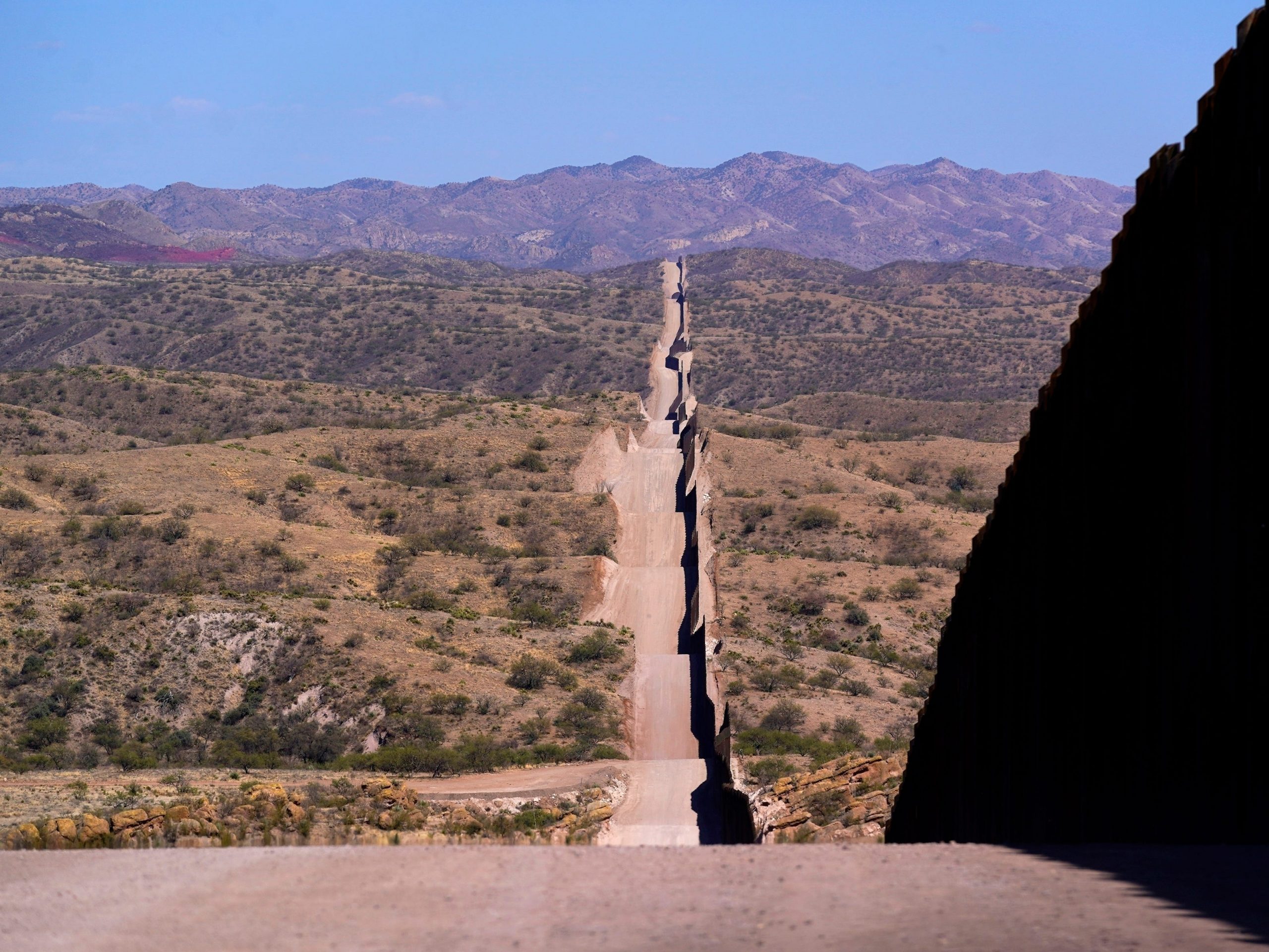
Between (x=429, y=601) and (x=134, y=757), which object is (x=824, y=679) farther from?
(x=134, y=757)

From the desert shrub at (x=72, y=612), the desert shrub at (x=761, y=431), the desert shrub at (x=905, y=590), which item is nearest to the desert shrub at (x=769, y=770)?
the desert shrub at (x=72, y=612)

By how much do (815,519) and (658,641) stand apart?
1800 centimetres

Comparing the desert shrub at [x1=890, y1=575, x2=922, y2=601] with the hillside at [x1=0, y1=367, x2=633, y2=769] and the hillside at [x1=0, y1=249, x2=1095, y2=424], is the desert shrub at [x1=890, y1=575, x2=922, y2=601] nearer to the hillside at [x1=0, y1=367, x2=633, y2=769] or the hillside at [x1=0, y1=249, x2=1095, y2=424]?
the hillside at [x1=0, y1=367, x2=633, y2=769]

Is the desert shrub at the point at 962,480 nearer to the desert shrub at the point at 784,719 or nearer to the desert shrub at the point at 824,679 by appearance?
the desert shrub at the point at 824,679

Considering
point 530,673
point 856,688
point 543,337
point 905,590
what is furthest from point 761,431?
point 543,337

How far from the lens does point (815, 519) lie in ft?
167

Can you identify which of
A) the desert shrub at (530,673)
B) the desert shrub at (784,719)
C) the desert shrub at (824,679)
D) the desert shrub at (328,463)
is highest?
the desert shrub at (328,463)

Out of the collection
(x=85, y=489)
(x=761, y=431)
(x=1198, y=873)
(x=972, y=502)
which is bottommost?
(x=972, y=502)

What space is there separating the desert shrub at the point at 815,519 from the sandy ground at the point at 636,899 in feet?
138

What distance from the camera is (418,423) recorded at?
2494 inches

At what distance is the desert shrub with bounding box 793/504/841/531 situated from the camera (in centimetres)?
5069

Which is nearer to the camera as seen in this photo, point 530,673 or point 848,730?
point 848,730

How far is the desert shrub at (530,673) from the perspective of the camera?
97.7ft

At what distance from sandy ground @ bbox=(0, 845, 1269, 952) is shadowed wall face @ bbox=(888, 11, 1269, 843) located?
122 cm
